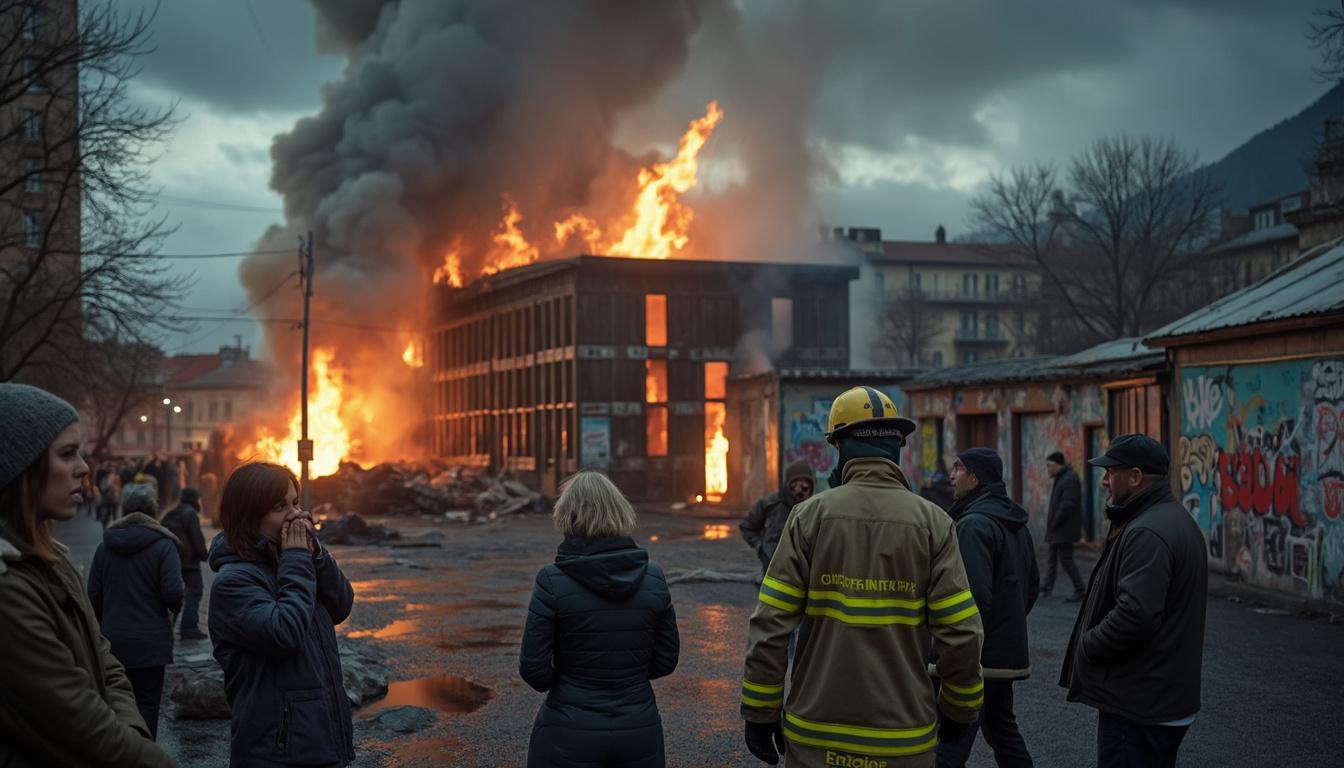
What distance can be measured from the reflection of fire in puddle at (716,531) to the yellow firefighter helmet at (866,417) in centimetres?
2013

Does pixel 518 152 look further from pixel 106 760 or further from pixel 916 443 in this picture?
pixel 106 760

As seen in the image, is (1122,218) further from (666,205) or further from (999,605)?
(999,605)

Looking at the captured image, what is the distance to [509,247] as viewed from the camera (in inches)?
1777

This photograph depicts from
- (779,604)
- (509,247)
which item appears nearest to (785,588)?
(779,604)

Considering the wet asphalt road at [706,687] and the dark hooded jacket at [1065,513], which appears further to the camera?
the dark hooded jacket at [1065,513]

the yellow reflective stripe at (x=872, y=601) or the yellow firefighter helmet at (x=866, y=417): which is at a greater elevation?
the yellow firefighter helmet at (x=866, y=417)

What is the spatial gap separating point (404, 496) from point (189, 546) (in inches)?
950

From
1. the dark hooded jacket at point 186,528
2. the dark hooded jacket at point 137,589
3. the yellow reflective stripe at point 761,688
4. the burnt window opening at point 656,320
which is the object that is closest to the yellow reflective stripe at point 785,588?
the yellow reflective stripe at point 761,688

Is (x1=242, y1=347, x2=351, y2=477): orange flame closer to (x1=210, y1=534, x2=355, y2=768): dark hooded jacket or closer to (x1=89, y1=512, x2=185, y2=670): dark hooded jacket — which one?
(x1=89, y1=512, x2=185, y2=670): dark hooded jacket

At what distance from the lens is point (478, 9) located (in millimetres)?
45000

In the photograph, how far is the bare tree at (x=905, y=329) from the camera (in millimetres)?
76375

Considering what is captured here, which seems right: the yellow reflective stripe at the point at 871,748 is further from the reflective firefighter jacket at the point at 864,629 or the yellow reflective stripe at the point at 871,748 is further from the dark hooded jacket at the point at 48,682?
the dark hooded jacket at the point at 48,682

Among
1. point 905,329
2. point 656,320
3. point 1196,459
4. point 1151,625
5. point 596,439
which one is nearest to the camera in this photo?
point 1151,625

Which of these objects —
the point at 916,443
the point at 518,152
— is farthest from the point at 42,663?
the point at 518,152
